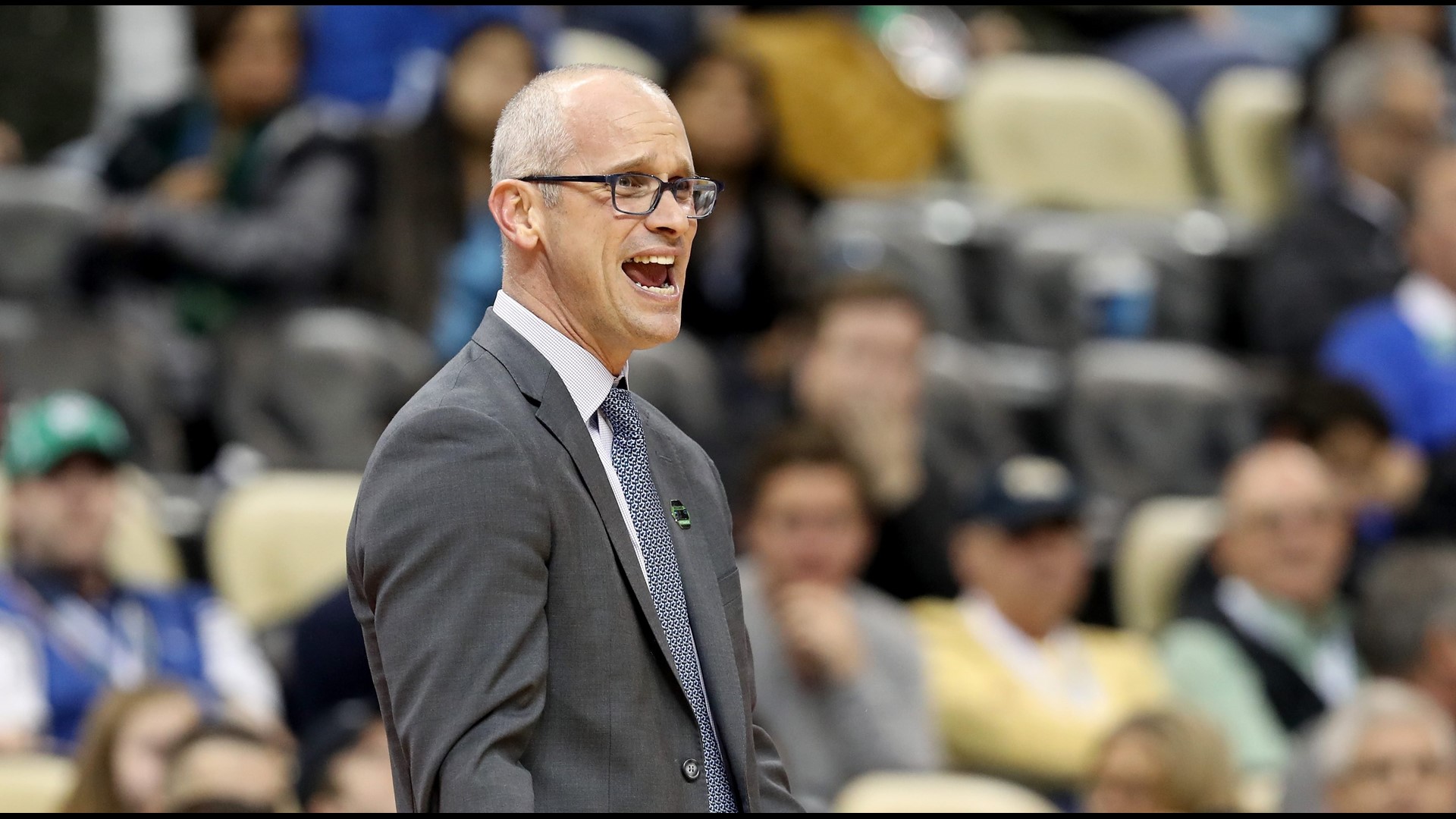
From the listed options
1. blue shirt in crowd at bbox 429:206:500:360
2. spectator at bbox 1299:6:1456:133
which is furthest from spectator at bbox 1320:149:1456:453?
blue shirt in crowd at bbox 429:206:500:360

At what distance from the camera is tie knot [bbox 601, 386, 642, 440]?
1.83 m

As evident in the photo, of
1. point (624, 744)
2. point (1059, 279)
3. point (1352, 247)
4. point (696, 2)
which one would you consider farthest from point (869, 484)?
point (624, 744)

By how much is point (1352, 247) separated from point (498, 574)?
5.25m

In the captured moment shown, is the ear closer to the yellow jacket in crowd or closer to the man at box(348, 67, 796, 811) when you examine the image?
the man at box(348, 67, 796, 811)

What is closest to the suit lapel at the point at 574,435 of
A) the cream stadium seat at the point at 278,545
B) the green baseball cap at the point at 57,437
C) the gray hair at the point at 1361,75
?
the green baseball cap at the point at 57,437

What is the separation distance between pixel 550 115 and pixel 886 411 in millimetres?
3447

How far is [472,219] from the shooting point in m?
5.56

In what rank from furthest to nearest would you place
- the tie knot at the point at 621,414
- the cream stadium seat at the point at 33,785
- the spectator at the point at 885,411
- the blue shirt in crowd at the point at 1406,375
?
the blue shirt in crowd at the point at 1406,375, the spectator at the point at 885,411, the cream stadium seat at the point at 33,785, the tie knot at the point at 621,414

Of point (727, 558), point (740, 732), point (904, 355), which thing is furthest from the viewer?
point (904, 355)

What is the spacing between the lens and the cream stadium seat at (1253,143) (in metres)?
7.31

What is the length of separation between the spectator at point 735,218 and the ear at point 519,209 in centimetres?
409

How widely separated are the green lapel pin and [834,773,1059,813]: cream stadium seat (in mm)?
1982

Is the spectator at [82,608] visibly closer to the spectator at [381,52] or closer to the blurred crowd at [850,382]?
the blurred crowd at [850,382]

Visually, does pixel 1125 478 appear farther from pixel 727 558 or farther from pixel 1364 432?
pixel 727 558
